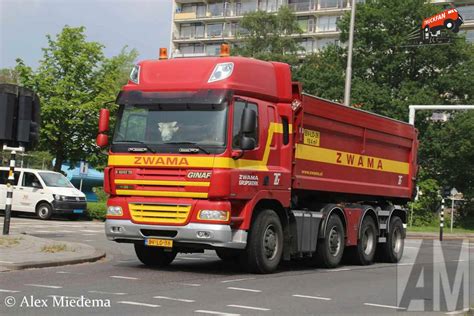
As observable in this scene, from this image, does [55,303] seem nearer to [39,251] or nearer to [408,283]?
[39,251]

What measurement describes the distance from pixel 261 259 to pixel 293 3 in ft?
275

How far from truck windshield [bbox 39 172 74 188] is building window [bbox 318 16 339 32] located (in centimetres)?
6528

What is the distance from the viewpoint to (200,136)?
1194 centimetres

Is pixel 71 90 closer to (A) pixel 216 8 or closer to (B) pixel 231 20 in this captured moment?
(B) pixel 231 20

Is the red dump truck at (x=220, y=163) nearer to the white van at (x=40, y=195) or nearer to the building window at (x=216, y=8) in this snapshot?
the white van at (x=40, y=195)

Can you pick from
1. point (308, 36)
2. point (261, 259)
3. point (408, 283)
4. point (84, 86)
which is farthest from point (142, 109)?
point (308, 36)

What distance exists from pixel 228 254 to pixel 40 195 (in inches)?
685

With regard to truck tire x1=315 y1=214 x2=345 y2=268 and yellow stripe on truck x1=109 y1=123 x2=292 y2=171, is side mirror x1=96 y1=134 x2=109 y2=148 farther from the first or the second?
truck tire x1=315 y1=214 x2=345 y2=268

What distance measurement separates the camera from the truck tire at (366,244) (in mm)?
15906

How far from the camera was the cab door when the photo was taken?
29.5 metres

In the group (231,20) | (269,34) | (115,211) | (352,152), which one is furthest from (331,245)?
(231,20)

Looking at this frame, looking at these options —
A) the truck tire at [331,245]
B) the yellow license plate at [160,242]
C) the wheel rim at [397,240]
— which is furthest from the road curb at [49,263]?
the wheel rim at [397,240]

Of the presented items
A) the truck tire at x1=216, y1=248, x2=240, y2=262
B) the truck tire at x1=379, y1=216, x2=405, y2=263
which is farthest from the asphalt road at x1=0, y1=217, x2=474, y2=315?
the truck tire at x1=379, y1=216, x2=405, y2=263

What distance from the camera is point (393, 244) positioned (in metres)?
17.5
